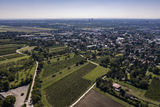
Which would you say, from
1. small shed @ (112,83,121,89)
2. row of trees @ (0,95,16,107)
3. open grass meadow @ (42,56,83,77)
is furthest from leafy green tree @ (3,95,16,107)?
small shed @ (112,83,121,89)

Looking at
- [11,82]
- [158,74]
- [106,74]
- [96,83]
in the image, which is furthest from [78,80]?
[158,74]

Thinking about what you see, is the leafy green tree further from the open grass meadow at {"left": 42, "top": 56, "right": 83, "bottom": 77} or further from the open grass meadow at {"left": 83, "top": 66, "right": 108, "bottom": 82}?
the open grass meadow at {"left": 83, "top": 66, "right": 108, "bottom": 82}

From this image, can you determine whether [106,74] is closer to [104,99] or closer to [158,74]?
[104,99]

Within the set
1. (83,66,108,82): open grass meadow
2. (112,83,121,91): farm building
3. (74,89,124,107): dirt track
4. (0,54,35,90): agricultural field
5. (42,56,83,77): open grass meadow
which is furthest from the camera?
(42,56,83,77): open grass meadow

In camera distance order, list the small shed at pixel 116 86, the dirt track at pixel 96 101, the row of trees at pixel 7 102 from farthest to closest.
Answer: the small shed at pixel 116 86 < the dirt track at pixel 96 101 < the row of trees at pixel 7 102

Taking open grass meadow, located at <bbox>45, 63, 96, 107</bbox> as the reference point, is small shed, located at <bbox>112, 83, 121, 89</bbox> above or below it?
above

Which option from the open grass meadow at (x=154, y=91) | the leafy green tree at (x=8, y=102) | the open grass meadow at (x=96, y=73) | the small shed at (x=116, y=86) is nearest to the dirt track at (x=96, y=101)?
the small shed at (x=116, y=86)

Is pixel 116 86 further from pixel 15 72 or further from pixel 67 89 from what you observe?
pixel 15 72

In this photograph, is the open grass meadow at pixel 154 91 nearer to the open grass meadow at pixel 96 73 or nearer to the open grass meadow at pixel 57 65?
the open grass meadow at pixel 96 73

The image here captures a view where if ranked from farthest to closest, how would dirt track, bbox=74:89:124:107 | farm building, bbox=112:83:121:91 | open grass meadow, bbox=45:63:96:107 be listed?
farm building, bbox=112:83:121:91 → open grass meadow, bbox=45:63:96:107 → dirt track, bbox=74:89:124:107
